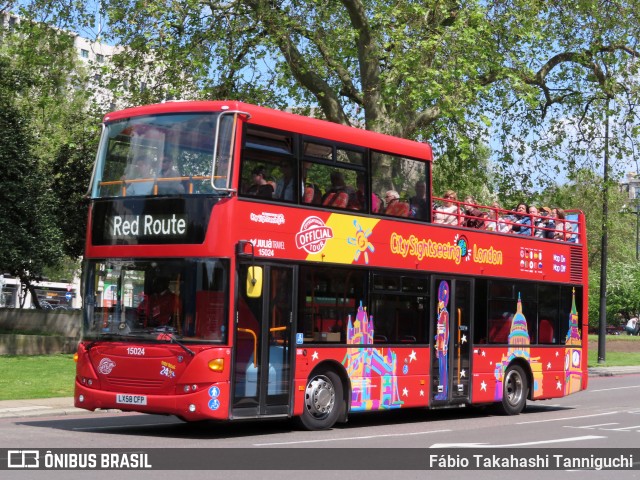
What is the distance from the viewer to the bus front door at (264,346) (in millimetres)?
13922

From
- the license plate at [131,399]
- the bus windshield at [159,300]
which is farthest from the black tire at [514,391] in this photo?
the license plate at [131,399]

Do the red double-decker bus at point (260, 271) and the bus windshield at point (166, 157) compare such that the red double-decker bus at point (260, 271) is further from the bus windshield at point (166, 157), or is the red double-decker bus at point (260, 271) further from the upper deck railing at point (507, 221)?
the upper deck railing at point (507, 221)

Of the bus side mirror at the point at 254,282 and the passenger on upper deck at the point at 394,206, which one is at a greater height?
the passenger on upper deck at the point at 394,206

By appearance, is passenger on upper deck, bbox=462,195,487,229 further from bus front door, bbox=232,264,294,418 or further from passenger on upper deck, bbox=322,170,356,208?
bus front door, bbox=232,264,294,418

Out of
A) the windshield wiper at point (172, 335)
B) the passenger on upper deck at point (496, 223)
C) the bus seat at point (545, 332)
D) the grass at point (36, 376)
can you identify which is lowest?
the grass at point (36, 376)

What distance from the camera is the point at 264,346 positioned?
14.3 m

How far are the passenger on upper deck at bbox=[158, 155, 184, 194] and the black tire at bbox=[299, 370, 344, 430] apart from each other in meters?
3.43

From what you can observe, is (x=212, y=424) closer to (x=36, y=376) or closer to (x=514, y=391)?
(x=514, y=391)

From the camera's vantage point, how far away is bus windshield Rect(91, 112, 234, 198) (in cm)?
1387

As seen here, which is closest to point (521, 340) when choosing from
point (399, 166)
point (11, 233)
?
point (399, 166)

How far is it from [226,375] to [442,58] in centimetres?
1435

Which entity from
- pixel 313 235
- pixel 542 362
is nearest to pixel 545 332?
pixel 542 362

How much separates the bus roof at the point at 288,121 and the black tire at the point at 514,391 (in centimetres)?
511

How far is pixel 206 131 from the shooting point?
1408cm
